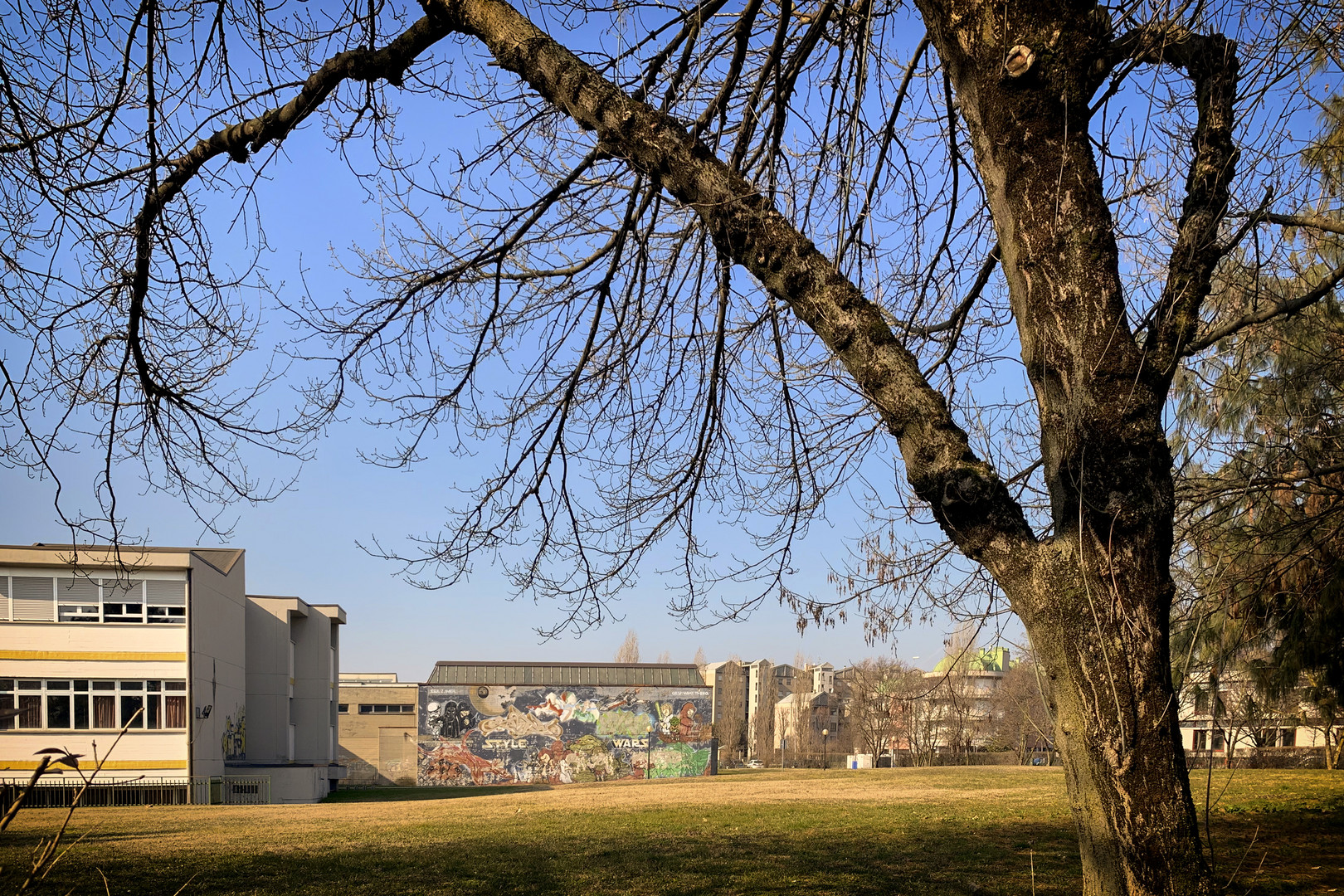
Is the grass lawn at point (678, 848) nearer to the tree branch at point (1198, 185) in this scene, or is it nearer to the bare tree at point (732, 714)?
the tree branch at point (1198, 185)

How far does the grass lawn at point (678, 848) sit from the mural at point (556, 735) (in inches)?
1305

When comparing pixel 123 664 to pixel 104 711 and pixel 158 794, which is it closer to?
pixel 104 711

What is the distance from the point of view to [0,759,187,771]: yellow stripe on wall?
26.7 meters

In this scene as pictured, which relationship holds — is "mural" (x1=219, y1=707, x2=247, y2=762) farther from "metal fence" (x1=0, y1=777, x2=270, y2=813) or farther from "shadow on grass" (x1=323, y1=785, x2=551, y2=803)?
"shadow on grass" (x1=323, y1=785, x2=551, y2=803)

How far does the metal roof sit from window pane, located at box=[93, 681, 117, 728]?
84.1 feet

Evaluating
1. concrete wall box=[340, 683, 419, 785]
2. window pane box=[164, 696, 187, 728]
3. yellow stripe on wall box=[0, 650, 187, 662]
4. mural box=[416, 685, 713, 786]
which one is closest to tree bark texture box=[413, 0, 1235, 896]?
yellow stripe on wall box=[0, 650, 187, 662]

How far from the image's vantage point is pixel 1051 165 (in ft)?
10.5

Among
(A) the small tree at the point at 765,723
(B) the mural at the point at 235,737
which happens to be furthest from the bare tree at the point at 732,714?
(B) the mural at the point at 235,737

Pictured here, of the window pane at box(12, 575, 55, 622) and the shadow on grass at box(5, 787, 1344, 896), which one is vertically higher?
the window pane at box(12, 575, 55, 622)

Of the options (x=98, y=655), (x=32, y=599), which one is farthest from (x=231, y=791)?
(x=32, y=599)

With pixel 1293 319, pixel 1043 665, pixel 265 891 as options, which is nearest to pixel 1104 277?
pixel 1043 665

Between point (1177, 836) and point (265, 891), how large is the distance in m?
7.99

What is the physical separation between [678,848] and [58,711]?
2380 cm

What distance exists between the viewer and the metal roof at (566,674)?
180 feet
